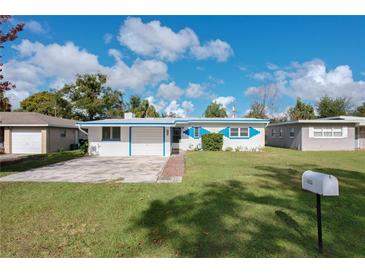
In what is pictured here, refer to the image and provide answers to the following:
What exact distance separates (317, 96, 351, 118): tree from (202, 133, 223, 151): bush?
29.8m

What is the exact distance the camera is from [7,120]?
67.3 ft

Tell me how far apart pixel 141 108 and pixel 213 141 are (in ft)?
76.4

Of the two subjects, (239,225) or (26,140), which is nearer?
(239,225)

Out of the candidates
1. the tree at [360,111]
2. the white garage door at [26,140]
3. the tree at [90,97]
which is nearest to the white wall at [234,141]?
the white garage door at [26,140]

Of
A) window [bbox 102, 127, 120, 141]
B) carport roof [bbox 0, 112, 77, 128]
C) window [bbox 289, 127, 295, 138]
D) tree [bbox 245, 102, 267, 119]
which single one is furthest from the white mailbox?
tree [bbox 245, 102, 267, 119]

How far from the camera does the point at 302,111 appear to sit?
132 ft

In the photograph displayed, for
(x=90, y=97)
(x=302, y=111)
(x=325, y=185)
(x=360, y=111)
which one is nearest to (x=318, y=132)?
(x=302, y=111)

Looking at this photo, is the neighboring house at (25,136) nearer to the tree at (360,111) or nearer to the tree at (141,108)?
the tree at (141,108)

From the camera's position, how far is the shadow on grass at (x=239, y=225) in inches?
139

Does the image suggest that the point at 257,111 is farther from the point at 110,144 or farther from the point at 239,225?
the point at 239,225

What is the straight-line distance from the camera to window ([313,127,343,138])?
22.1 metres

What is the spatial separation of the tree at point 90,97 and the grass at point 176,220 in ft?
95.4
